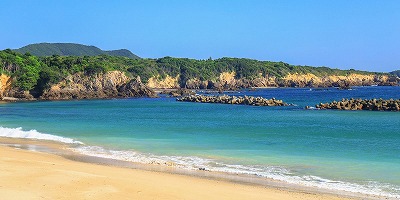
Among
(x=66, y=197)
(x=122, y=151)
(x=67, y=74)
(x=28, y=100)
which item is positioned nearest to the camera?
(x=66, y=197)

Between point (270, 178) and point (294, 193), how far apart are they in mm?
2294

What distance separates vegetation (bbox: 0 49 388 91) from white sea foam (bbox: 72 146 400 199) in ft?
190

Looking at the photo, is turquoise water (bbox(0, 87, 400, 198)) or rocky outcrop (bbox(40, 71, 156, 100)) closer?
turquoise water (bbox(0, 87, 400, 198))

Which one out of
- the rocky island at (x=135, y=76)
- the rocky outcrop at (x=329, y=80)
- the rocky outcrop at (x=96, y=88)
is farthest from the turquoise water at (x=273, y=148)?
the rocky outcrop at (x=329, y=80)

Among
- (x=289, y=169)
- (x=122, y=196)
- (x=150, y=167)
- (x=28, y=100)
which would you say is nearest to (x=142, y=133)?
(x=150, y=167)

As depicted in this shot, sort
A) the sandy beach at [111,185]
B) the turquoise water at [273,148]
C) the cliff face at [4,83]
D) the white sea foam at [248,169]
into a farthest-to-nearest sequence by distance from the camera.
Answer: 1. the cliff face at [4,83]
2. the turquoise water at [273,148]
3. the white sea foam at [248,169]
4. the sandy beach at [111,185]

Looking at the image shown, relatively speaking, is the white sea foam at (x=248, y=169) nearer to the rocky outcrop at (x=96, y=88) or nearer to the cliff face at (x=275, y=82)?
the rocky outcrop at (x=96, y=88)

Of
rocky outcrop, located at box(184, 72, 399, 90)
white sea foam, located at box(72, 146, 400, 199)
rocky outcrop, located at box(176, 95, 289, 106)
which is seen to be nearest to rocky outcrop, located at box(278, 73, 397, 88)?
rocky outcrop, located at box(184, 72, 399, 90)

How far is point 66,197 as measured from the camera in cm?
1152

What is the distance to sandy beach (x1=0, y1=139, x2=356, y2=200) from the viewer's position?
11977mm

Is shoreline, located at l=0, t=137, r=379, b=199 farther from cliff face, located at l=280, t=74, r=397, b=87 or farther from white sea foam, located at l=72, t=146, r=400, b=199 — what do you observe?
cliff face, located at l=280, t=74, r=397, b=87

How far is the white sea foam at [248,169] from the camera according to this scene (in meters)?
13.4

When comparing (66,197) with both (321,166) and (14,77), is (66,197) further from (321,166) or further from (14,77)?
(14,77)

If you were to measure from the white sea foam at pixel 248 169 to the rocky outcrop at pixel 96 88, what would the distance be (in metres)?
58.3
